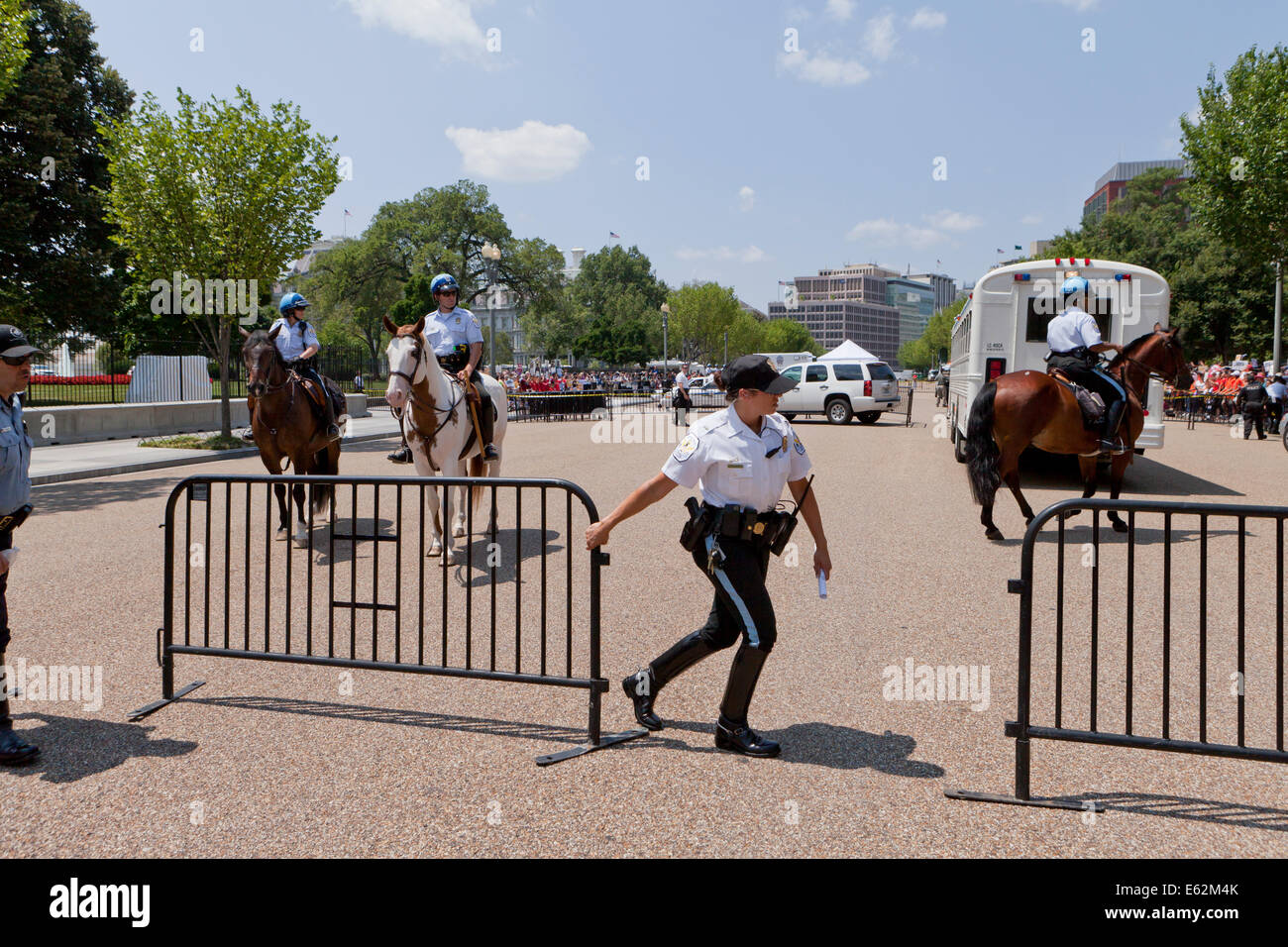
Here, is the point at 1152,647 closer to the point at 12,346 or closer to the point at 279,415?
the point at 12,346

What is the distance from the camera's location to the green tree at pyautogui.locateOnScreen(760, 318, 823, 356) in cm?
14975

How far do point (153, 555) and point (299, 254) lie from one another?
1594 cm

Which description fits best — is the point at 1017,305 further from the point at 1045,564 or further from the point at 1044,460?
the point at 1045,564

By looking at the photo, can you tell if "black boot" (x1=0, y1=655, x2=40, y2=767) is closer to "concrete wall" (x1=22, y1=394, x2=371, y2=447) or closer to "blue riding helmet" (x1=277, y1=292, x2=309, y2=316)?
"blue riding helmet" (x1=277, y1=292, x2=309, y2=316)

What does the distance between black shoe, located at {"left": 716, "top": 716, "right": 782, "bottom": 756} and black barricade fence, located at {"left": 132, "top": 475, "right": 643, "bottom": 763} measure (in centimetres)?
53

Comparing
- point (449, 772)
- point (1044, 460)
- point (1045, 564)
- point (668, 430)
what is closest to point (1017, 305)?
point (1044, 460)

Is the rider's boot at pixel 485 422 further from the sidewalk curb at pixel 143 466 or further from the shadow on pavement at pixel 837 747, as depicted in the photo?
the sidewalk curb at pixel 143 466

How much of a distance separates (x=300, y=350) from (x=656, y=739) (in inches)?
295

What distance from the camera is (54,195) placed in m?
26.0

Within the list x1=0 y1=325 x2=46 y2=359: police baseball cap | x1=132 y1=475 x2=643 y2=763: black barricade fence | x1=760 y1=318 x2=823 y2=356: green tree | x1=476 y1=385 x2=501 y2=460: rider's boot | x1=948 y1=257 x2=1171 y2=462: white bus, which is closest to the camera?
x1=0 y1=325 x2=46 y2=359: police baseball cap

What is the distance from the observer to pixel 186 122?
2184cm

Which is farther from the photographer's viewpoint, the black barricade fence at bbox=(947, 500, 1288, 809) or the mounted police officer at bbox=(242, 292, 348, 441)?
the mounted police officer at bbox=(242, 292, 348, 441)

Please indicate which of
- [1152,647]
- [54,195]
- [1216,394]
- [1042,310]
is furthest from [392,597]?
[1216,394]

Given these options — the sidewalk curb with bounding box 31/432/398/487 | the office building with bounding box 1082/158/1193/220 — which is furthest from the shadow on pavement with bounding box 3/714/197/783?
the office building with bounding box 1082/158/1193/220
